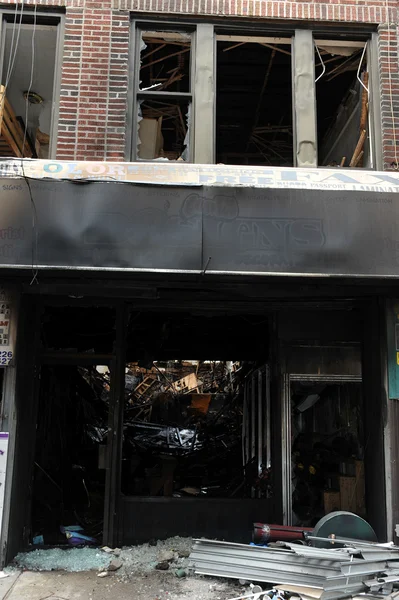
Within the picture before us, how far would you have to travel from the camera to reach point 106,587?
17.3ft

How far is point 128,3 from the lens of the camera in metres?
6.72

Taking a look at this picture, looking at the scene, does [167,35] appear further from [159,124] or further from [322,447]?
[322,447]

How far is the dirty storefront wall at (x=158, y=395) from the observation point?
6.63 metres

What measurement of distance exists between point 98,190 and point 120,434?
3.27 metres

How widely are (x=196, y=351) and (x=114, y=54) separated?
4581 mm

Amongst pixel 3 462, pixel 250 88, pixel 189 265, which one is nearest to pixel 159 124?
pixel 250 88

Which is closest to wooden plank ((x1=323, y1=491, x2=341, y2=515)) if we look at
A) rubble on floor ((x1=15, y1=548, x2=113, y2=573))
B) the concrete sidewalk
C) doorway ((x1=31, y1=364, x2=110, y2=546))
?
the concrete sidewalk

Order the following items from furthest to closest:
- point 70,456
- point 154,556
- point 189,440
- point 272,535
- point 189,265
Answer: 1. point 189,440
2. point 70,456
3. point 154,556
4. point 272,535
5. point 189,265

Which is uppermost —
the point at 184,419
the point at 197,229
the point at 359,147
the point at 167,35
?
the point at 167,35

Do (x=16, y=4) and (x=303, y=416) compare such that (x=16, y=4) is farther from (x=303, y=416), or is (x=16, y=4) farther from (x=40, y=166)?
(x=303, y=416)

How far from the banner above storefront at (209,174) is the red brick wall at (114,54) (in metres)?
0.49

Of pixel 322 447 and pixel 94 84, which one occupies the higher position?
pixel 94 84

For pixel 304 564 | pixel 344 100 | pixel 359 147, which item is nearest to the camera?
pixel 304 564

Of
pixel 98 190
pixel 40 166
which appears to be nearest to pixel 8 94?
pixel 40 166
